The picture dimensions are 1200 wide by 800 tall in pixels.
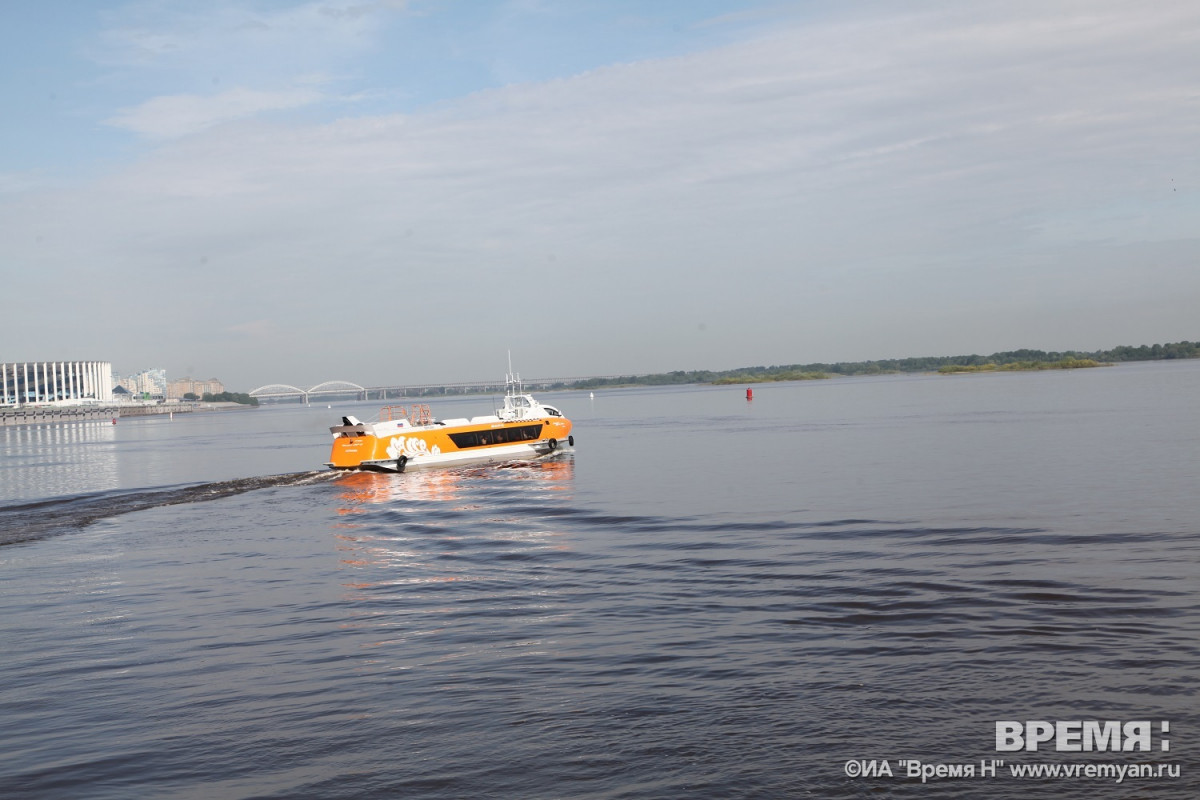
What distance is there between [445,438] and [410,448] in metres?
2.16

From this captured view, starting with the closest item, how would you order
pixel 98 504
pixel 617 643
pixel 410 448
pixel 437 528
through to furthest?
pixel 617 643 → pixel 437 528 → pixel 98 504 → pixel 410 448

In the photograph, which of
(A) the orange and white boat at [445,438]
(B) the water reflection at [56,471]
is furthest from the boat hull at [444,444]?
(B) the water reflection at [56,471]

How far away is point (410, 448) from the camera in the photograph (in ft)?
142

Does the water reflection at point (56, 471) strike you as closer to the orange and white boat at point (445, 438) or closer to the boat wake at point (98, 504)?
the boat wake at point (98, 504)

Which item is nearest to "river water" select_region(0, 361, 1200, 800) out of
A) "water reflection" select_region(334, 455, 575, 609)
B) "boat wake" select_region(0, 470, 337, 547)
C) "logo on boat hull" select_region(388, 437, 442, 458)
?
"water reflection" select_region(334, 455, 575, 609)

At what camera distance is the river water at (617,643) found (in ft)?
27.9

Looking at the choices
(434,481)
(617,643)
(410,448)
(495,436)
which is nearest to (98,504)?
(434,481)

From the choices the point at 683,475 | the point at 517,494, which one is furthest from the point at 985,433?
the point at 517,494

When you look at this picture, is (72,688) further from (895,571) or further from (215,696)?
(895,571)

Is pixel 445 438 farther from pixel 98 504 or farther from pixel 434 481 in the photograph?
pixel 98 504

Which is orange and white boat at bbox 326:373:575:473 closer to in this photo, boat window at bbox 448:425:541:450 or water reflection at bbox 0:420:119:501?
boat window at bbox 448:425:541:450

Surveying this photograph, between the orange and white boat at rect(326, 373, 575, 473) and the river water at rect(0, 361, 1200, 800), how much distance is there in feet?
38.1

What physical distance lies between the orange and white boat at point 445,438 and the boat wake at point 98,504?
1912 millimetres

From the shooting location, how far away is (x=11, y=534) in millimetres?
26766
